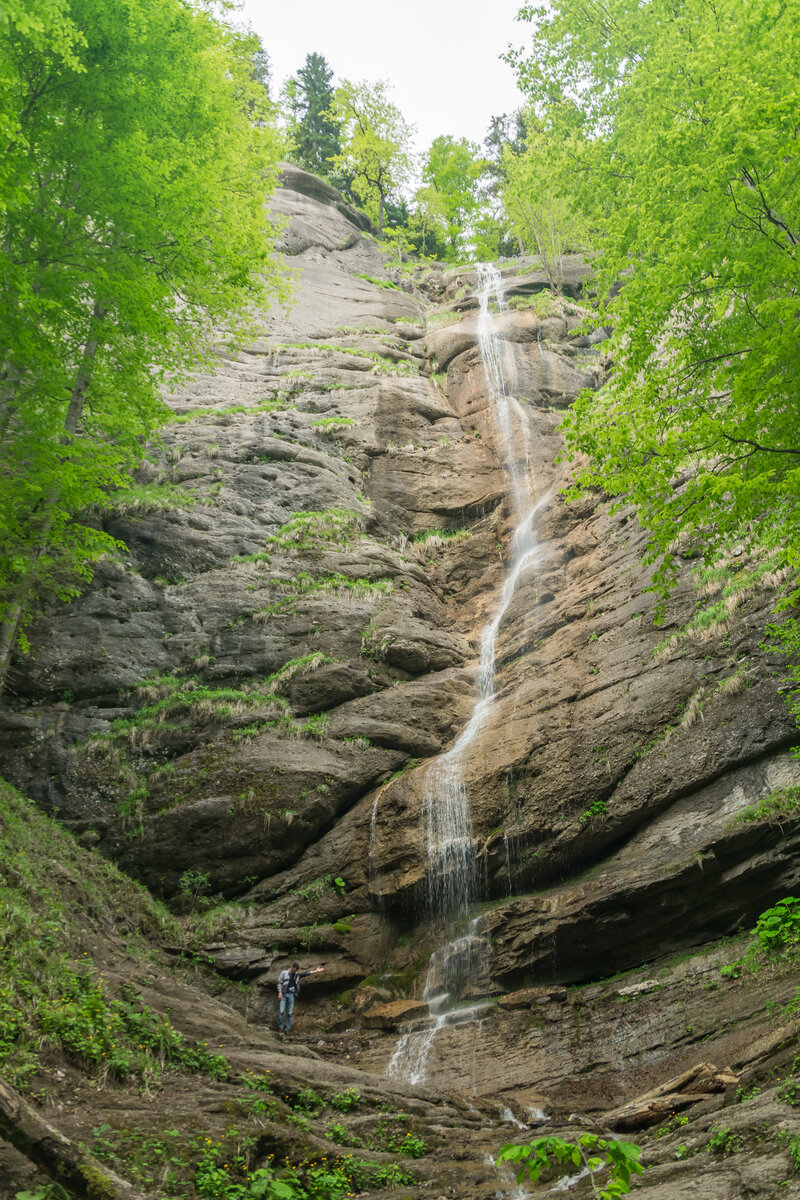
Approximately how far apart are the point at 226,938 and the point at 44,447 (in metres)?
8.66

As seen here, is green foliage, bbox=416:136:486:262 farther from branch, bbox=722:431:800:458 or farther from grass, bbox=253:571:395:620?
branch, bbox=722:431:800:458

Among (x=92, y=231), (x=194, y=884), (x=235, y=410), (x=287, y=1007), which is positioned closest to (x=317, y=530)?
(x=235, y=410)

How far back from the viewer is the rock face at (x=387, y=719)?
10969 mm

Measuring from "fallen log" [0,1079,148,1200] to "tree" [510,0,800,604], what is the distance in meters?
7.05

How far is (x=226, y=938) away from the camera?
1300 centimetres

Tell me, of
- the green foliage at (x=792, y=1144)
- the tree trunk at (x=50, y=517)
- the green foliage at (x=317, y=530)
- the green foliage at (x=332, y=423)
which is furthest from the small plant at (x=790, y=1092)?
the green foliage at (x=332, y=423)

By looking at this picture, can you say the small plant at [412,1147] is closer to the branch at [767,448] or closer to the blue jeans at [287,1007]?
the blue jeans at [287,1007]

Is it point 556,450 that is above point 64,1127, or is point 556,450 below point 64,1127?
above

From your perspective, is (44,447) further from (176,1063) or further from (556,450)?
(556,450)

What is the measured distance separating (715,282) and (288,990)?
39.5 feet

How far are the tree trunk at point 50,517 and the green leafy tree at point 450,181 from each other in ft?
132

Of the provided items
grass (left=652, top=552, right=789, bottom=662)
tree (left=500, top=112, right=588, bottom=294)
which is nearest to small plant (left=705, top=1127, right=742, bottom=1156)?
grass (left=652, top=552, right=789, bottom=662)

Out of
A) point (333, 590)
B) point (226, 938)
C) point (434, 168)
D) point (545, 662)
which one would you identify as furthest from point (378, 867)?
point (434, 168)

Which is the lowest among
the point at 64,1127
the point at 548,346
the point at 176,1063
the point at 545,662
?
the point at 64,1127
